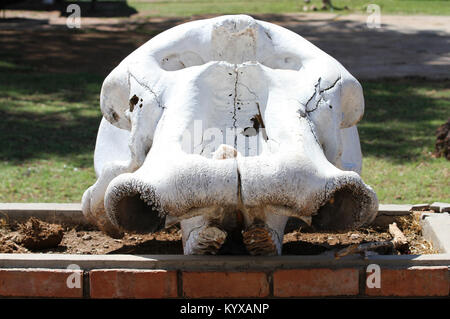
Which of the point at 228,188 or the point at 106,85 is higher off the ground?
the point at 106,85

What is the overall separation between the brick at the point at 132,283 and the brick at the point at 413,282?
31.2 inches

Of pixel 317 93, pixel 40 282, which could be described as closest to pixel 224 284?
pixel 40 282

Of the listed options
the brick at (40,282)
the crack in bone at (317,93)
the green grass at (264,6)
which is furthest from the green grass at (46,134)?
the green grass at (264,6)

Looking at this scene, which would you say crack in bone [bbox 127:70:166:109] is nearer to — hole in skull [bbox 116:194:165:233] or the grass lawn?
hole in skull [bbox 116:194:165:233]

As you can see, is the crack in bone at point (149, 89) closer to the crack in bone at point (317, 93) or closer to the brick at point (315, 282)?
the crack in bone at point (317, 93)

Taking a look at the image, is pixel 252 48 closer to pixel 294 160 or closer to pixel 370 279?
pixel 294 160

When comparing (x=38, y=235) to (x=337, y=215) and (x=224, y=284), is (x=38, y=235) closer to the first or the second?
(x=224, y=284)

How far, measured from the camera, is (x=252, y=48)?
3234 millimetres

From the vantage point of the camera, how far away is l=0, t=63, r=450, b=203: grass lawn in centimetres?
568

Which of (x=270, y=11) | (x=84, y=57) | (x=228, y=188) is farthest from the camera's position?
(x=270, y=11)

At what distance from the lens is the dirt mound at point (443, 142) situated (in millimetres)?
6355

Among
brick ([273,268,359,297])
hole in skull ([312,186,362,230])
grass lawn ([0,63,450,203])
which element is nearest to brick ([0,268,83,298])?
brick ([273,268,359,297])

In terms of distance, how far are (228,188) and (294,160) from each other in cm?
25
